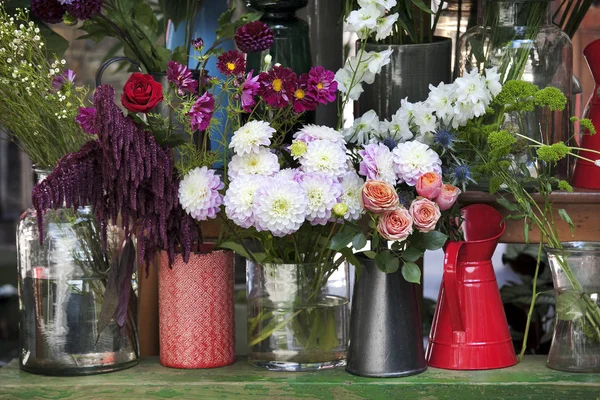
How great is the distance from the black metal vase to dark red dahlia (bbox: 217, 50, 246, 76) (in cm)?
28

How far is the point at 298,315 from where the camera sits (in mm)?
1250

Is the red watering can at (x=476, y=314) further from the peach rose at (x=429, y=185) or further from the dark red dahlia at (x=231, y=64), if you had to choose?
the dark red dahlia at (x=231, y=64)

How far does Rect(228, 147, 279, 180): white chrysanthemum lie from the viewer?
117 cm

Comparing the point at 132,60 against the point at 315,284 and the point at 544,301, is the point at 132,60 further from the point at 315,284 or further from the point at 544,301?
the point at 544,301

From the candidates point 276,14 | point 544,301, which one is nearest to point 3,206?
point 544,301

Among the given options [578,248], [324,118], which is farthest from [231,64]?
[578,248]

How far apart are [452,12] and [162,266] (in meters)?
0.59

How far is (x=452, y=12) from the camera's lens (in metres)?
1.48

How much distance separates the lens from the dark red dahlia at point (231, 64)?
117cm

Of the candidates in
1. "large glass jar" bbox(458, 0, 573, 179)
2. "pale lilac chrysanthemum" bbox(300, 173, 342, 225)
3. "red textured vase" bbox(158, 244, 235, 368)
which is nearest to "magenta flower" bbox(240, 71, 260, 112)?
"pale lilac chrysanthemum" bbox(300, 173, 342, 225)

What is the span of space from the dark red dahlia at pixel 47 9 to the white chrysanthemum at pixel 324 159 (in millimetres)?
386

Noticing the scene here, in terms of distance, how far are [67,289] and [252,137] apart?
33 cm

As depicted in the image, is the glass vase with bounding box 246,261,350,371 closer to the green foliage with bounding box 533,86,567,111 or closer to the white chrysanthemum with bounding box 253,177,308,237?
the white chrysanthemum with bounding box 253,177,308,237

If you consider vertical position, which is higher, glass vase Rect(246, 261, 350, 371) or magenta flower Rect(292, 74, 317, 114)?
magenta flower Rect(292, 74, 317, 114)
